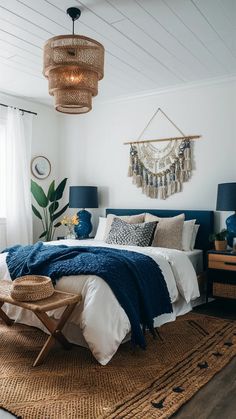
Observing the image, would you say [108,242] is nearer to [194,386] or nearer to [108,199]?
[108,199]

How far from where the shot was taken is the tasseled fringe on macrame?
4.58m

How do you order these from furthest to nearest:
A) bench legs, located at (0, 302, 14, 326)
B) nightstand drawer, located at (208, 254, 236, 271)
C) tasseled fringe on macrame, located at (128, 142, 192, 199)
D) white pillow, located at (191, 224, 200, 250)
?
tasseled fringe on macrame, located at (128, 142, 192, 199) → white pillow, located at (191, 224, 200, 250) → nightstand drawer, located at (208, 254, 236, 271) → bench legs, located at (0, 302, 14, 326)

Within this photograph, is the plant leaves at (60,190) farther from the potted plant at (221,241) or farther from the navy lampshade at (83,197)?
the potted plant at (221,241)

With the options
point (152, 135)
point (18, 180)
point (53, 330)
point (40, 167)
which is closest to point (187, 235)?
point (152, 135)

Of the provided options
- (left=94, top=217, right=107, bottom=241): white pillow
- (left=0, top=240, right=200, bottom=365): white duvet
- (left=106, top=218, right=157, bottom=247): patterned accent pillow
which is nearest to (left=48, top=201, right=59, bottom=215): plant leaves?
(left=94, top=217, right=107, bottom=241): white pillow

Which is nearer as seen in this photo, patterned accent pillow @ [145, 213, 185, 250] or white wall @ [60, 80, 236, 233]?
patterned accent pillow @ [145, 213, 185, 250]

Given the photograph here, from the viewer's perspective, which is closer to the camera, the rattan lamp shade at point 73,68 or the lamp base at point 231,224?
the rattan lamp shade at point 73,68

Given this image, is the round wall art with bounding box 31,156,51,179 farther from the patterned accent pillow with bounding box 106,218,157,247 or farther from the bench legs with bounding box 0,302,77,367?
the bench legs with bounding box 0,302,77,367

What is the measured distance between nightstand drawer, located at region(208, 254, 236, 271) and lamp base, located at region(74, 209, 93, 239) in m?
1.96

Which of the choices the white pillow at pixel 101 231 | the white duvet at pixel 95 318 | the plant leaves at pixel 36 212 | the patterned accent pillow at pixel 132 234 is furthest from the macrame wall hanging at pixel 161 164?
the white duvet at pixel 95 318

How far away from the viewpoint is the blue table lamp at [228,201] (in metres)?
3.81

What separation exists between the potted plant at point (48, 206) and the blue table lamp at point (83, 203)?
0.49 m

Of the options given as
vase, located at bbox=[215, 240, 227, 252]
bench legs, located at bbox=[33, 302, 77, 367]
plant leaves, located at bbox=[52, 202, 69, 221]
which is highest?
plant leaves, located at bbox=[52, 202, 69, 221]

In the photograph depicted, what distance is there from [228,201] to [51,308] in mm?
2291
